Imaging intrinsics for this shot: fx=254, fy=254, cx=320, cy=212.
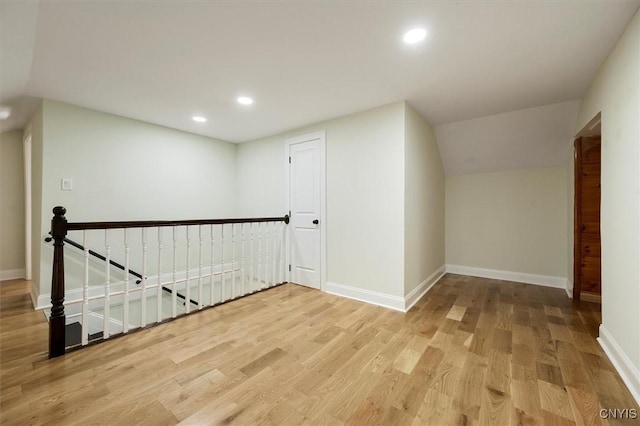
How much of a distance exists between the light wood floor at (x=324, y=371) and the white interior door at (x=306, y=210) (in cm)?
94

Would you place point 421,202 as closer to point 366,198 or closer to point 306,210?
point 366,198

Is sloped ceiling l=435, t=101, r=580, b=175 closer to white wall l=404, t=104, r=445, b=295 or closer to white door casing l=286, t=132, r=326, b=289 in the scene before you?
white wall l=404, t=104, r=445, b=295

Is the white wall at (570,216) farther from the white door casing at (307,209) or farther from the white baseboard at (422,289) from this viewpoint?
the white door casing at (307,209)

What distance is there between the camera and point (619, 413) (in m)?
1.36

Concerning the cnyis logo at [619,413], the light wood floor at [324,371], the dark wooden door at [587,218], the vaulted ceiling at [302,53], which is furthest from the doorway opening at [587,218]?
the cnyis logo at [619,413]

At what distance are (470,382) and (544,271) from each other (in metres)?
3.14

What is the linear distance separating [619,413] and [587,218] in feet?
8.11

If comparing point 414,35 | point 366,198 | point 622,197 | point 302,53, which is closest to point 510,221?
point 622,197

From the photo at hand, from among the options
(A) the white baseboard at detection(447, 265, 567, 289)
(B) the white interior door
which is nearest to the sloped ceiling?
(A) the white baseboard at detection(447, 265, 567, 289)

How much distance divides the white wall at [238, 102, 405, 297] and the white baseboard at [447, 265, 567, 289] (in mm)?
2192

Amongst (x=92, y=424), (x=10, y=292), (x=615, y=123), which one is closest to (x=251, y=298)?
(x=92, y=424)

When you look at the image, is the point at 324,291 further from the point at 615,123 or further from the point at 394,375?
the point at 615,123

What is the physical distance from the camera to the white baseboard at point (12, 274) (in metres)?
3.95

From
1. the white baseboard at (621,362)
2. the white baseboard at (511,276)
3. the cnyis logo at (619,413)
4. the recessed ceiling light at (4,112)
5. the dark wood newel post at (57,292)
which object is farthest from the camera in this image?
the white baseboard at (511,276)
